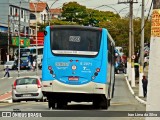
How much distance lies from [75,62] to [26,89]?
326 inches

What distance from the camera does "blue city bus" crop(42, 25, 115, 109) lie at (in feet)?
65.4

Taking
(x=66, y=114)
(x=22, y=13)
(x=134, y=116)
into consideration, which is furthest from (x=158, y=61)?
(x=22, y=13)

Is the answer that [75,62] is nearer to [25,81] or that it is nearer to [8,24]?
[25,81]

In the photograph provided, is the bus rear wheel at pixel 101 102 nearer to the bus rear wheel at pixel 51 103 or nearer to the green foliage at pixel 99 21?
the bus rear wheel at pixel 51 103

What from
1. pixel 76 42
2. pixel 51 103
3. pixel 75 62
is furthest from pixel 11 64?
pixel 75 62

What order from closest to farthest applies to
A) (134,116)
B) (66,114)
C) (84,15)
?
(134,116) < (66,114) < (84,15)

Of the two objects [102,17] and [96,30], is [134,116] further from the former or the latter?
[102,17]

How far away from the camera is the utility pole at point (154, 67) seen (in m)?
9.17

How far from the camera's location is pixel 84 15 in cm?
11862

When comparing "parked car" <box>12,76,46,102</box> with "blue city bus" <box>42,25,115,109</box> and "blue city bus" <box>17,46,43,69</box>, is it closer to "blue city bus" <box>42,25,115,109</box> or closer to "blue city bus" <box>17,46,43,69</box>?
"blue city bus" <box>42,25,115,109</box>

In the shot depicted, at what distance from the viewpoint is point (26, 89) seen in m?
27.7

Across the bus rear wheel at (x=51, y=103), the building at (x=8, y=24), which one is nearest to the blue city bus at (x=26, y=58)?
the building at (x=8, y=24)

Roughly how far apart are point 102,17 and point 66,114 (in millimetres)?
107782

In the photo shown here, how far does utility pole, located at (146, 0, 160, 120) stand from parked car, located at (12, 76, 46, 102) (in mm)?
18792
